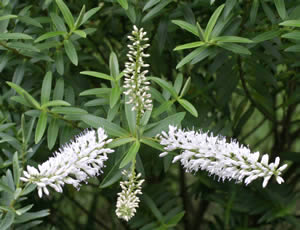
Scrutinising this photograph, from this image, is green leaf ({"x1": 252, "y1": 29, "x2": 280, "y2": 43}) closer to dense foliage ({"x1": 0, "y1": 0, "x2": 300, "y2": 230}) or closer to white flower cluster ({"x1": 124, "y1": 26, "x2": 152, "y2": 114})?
dense foliage ({"x1": 0, "y1": 0, "x2": 300, "y2": 230})

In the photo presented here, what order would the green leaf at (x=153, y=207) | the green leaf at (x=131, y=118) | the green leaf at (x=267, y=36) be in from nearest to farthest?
the green leaf at (x=131, y=118), the green leaf at (x=267, y=36), the green leaf at (x=153, y=207)

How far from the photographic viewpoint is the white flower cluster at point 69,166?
4.44 ft

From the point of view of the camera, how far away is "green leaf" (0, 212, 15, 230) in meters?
1.61

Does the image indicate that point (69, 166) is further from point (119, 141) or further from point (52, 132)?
point (52, 132)

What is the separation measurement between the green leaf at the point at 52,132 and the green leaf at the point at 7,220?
0.32m

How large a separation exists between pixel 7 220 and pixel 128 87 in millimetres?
743

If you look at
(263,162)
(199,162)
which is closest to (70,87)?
(199,162)

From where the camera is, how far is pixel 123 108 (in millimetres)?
1787

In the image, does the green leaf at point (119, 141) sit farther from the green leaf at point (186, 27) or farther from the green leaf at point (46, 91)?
the green leaf at point (186, 27)

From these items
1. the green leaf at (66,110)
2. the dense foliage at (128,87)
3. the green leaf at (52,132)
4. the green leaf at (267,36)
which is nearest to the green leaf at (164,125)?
the dense foliage at (128,87)

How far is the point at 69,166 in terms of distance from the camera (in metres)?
1.39

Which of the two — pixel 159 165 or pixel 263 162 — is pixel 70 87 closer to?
pixel 159 165

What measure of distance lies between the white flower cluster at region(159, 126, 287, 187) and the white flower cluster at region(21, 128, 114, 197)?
0.81 feet

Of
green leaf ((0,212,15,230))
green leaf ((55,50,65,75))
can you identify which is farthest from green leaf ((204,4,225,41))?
green leaf ((0,212,15,230))
